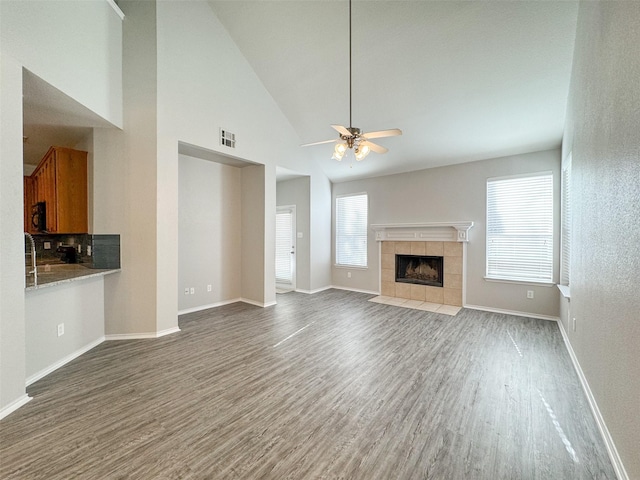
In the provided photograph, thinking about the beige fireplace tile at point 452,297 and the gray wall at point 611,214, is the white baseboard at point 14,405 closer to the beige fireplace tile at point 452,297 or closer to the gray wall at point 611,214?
the gray wall at point 611,214

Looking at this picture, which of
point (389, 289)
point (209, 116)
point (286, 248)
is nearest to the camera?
point (209, 116)

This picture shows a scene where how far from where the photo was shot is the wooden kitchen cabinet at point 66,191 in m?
3.60

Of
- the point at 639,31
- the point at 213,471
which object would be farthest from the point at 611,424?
the point at 213,471

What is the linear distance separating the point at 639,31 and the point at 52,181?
566cm

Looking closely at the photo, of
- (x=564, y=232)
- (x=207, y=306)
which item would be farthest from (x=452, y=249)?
(x=207, y=306)

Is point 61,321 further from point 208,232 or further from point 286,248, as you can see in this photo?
point 286,248

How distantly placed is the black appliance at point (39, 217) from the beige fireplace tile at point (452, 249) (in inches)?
263

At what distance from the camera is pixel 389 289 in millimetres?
6168

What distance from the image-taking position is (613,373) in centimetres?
170

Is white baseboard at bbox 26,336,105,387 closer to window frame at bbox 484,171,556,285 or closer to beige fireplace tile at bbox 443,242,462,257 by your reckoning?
beige fireplace tile at bbox 443,242,462,257

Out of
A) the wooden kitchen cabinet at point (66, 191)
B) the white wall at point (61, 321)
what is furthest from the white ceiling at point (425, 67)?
the white wall at point (61, 321)

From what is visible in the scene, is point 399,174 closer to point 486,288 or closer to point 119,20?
point 486,288

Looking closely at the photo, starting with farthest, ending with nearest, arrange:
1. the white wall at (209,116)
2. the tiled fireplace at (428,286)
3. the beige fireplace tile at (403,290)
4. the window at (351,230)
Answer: the window at (351,230) < the beige fireplace tile at (403,290) < the tiled fireplace at (428,286) < the white wall at (209,116)

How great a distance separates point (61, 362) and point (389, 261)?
18.0 feet
